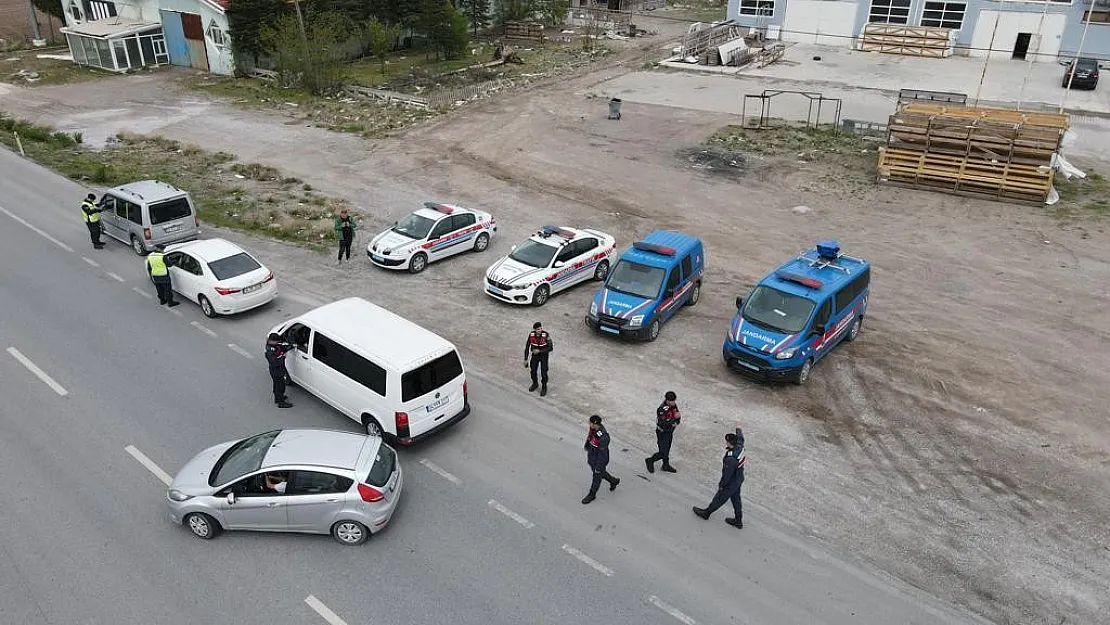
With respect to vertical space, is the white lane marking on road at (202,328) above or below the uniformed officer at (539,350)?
below

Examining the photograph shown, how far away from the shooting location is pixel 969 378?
50.8 feet

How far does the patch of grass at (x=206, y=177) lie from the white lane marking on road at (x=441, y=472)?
37.3 feet

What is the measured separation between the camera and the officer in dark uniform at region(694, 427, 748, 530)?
34.2 feet

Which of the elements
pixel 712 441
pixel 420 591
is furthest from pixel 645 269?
pixel 420 591

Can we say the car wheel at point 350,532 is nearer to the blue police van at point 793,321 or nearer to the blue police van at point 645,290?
the blue police van at point 645,290

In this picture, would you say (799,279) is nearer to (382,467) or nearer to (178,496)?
(382,467)

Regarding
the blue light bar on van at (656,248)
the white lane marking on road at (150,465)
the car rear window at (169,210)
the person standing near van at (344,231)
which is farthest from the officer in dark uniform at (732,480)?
the car rear window at (169,210)

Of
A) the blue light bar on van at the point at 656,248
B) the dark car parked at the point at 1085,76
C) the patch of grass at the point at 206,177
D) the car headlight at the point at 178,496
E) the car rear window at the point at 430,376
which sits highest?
the dark car parked at the point at 1085,76

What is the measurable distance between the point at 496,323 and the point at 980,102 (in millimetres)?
33645

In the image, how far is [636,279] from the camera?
1688 cm

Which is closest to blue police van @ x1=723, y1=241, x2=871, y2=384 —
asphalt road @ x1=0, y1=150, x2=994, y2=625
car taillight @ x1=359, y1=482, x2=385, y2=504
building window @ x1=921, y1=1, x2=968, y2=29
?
asphalt road @ x1=0, y1=150, x2=994, y2=625

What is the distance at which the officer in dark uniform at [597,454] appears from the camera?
35.9 feet

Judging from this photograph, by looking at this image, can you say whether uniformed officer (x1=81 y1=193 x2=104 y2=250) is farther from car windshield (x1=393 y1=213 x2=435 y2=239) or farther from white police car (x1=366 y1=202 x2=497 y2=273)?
car windshield (x1=393 y1=213 x2=435 y2=239)

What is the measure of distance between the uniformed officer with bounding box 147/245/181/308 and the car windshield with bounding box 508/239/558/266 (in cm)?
816
